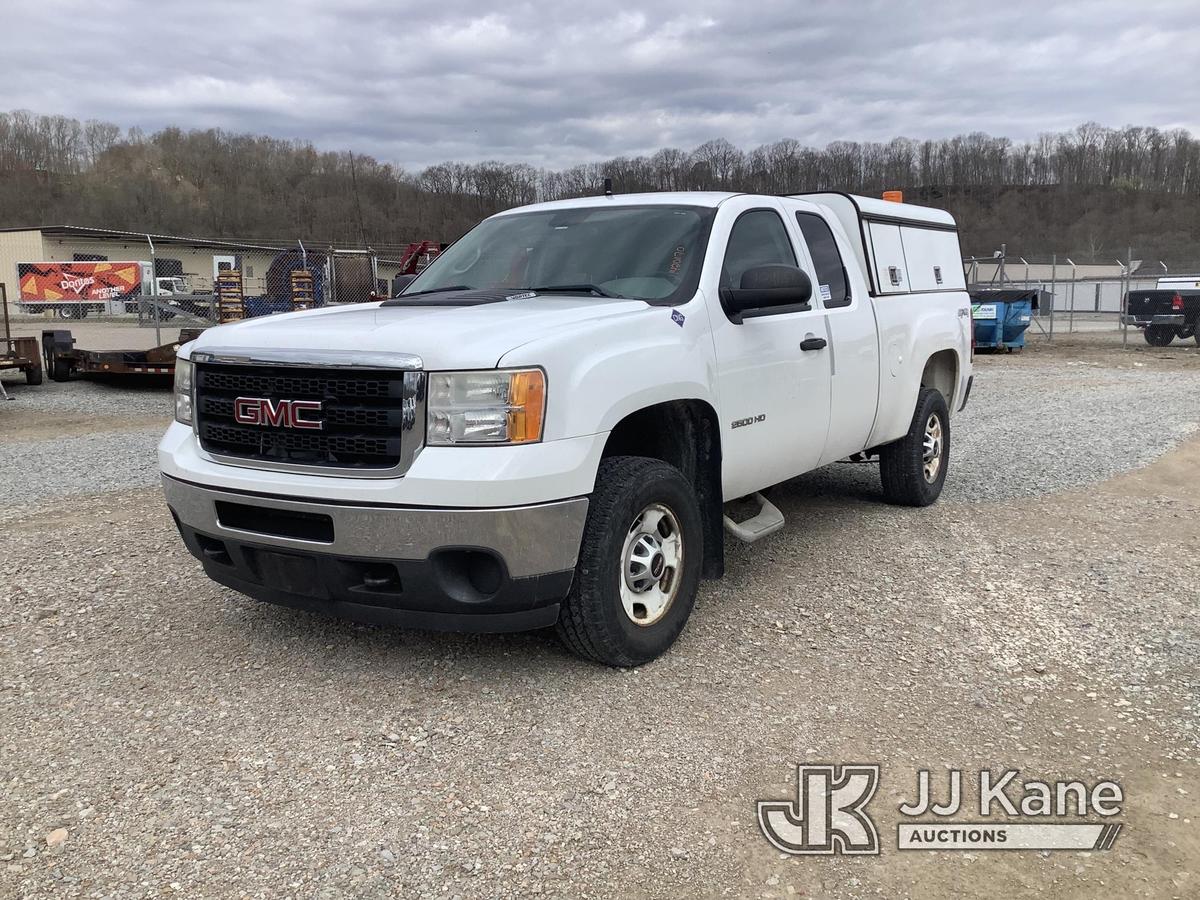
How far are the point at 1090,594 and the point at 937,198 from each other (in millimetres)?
101568

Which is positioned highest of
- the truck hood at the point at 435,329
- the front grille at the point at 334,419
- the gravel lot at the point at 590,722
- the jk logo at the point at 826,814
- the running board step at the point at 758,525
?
the truck hood at the point at 435,329

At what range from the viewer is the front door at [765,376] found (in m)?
4.48

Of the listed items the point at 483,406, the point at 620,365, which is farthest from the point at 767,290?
the point at 483,406

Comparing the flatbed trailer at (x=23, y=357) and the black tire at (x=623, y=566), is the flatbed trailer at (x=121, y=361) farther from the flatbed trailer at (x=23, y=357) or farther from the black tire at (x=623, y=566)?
the black tire at (x=623, y=566)

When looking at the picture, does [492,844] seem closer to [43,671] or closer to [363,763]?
[363,763]

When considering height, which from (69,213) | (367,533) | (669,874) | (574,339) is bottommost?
(669,874)

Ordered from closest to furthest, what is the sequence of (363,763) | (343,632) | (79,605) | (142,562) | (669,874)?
(669,874), (363,763), (343,632), (79,605), (142,562)

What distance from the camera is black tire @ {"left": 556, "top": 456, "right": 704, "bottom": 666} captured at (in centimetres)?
373

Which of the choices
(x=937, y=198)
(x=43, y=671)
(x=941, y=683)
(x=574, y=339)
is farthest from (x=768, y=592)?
(x=937, y=198)

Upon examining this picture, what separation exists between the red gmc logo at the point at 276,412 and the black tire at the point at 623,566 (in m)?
1.09

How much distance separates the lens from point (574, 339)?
3639 mm

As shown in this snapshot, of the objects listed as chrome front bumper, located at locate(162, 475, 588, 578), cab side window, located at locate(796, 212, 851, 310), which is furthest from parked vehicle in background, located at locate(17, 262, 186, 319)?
chrome front bumper, located at locate(162, 475, 588, 578)

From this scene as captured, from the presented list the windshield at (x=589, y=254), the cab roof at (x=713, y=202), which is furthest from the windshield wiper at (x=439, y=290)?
the cab roof at (x=713, y=202)

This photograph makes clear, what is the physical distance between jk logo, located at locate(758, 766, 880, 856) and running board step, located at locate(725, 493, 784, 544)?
1.72 metres
